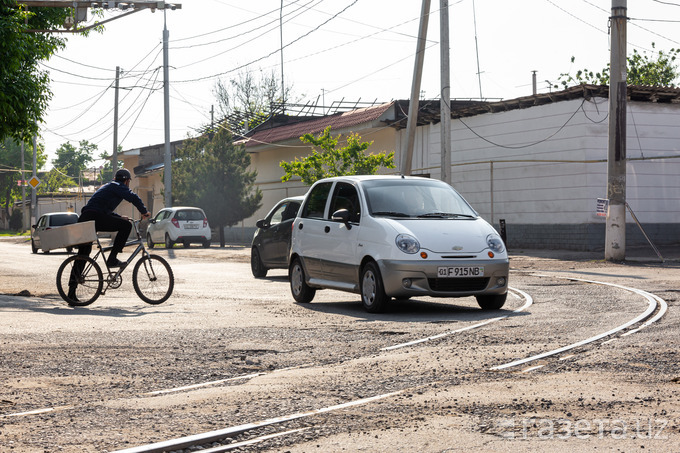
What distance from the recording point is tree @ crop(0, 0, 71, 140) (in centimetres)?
1592

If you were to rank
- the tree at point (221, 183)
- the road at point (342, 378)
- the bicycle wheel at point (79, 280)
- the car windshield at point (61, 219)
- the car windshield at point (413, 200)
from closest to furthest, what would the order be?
the road at point (342, 378), the car windshield at point (413, 200), the bicycle wheel at point (79, 280), the car windshield at point (61, 219), the tree at point (221, 183)

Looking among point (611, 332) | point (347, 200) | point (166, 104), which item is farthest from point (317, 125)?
point (611, 332)

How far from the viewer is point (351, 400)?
5652mm

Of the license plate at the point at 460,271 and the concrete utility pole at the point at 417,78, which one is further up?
the concrete utility pole at the point at 417,78

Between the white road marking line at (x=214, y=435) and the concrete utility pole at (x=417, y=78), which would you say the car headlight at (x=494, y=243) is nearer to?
the white road marking line at (x=214, y=435)

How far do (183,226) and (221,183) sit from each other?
745 cm

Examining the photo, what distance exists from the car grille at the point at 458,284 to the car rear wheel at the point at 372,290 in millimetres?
598

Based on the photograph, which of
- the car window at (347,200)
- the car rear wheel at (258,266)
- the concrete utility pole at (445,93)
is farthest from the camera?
the concrete utility pole at (445,93)

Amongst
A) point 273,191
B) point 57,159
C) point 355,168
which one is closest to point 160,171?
point 273,191

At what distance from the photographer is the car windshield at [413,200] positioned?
11453 mm

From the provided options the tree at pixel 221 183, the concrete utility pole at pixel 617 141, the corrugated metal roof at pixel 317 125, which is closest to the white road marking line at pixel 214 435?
the concrete utility pole at pixel 617 141

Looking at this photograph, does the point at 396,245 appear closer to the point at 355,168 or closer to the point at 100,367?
the point at 100,367

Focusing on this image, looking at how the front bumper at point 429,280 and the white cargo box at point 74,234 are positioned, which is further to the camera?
the white cargo box at point 74,234

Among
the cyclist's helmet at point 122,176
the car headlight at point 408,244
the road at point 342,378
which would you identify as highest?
the cyclist's helmet at point 122,176
